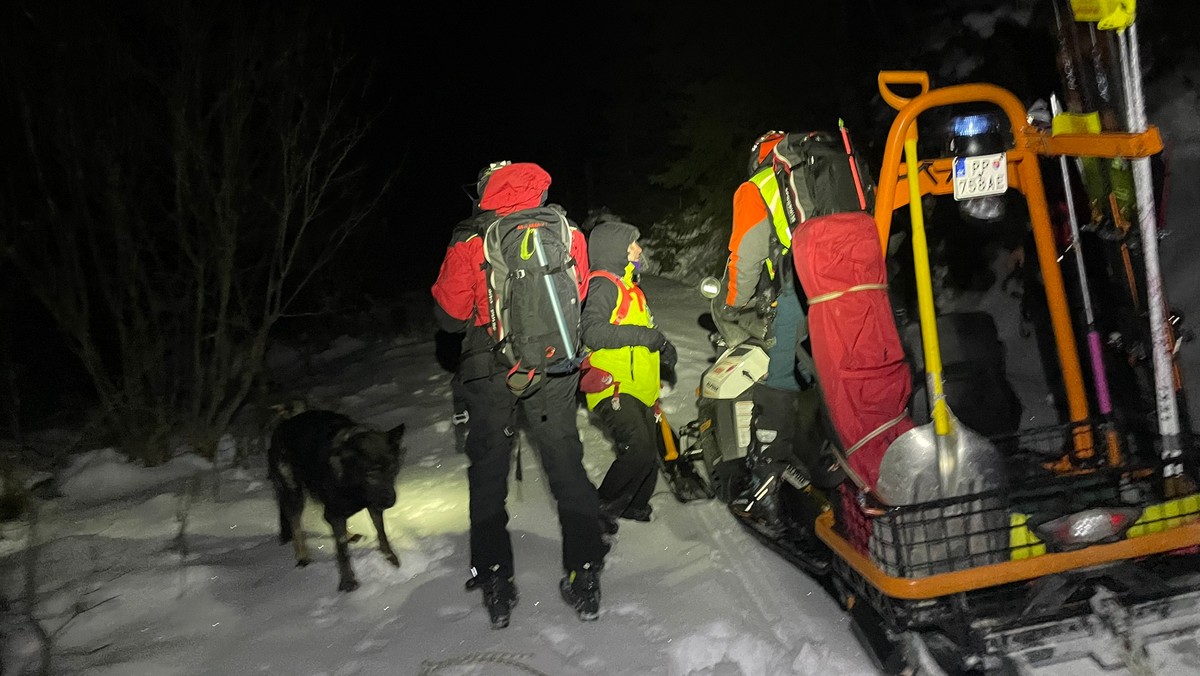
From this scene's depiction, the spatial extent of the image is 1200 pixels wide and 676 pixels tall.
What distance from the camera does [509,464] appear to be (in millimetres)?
4289

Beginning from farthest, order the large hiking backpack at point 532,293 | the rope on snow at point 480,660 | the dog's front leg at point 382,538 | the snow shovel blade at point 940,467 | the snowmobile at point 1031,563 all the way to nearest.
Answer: the dog's front leg at point 382,538
the large hiking backpack at point 532,293
the rope on snow at point 480,660
the snow shovel blade at point 940,467
the snowmobile at point 1031,563

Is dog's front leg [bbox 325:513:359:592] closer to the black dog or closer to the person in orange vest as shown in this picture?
the black dog

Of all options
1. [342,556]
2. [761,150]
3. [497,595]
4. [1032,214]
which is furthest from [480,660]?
[1032,214]

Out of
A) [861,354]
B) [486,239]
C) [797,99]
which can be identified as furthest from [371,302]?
[861,354]

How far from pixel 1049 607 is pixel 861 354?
1.20 meters

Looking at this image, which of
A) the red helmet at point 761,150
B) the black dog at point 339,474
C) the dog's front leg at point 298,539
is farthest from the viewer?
the dog's front leg at point 298,539

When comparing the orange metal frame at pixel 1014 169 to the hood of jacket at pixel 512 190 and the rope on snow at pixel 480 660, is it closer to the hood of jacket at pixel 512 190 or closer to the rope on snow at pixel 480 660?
the hood of jacket at pixel 512 190

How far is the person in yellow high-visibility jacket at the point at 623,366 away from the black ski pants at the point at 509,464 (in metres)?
0.60

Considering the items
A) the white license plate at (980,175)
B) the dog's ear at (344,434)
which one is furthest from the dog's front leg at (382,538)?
the white license plate at (980,175)

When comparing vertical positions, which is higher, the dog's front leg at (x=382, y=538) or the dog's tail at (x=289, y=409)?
the dog's tail at (x=289, y=409)

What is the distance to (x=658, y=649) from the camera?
3.87 meters

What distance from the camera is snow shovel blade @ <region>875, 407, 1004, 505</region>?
10.8ft

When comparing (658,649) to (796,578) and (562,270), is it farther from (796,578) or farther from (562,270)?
(562,270)

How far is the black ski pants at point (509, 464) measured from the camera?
166 inches
